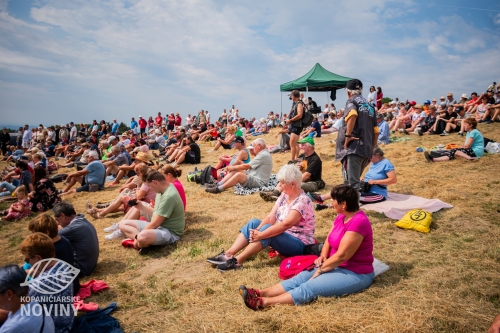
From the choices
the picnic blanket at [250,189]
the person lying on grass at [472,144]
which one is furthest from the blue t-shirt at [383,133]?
the picnic blanket at [250,189]

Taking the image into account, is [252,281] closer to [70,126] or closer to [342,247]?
[342,247]

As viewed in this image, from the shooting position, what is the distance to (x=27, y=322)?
2.28 m

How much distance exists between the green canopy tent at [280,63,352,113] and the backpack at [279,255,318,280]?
59.3 feet

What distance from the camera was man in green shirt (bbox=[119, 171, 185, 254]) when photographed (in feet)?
16.7

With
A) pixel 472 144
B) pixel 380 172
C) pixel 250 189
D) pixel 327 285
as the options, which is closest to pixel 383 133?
pixel 472 144

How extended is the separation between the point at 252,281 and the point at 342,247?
129 centimetres

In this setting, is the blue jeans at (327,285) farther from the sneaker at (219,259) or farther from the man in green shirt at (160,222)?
the man in green shirt at (160,222)

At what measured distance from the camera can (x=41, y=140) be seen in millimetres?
24938

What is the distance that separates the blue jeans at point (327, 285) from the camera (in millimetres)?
3232

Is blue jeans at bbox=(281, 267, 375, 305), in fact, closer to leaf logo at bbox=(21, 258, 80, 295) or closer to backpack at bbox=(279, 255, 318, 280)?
backpack at bbox=(279, 255, 318, 280)

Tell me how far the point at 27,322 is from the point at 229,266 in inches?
94.3

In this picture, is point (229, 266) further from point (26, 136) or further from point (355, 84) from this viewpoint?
point (26, 136)

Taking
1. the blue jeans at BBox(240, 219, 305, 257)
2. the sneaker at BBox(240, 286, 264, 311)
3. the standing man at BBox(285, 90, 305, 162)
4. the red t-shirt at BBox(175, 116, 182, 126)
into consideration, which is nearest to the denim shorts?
the blue jeans at BBox(240, 219, 305, 257)

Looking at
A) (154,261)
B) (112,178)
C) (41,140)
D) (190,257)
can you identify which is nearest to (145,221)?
(154,261)
